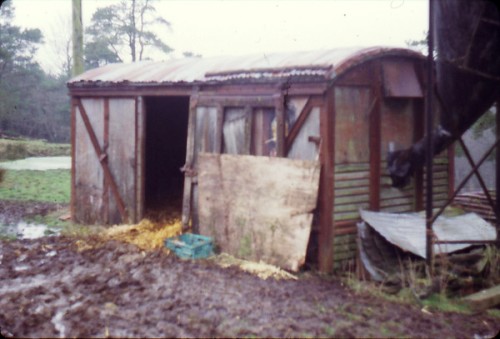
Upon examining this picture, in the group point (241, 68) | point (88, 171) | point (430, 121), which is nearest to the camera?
point (430, 121)

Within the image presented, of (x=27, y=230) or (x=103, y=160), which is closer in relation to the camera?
(x=27, y=230)

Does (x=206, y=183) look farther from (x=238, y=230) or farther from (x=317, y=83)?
(x=317, y=83)

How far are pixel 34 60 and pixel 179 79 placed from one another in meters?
28.9

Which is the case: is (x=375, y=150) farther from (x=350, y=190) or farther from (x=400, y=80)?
(x=400, y=80)

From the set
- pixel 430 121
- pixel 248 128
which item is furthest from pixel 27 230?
pixel 430 121

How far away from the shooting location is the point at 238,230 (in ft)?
31.8

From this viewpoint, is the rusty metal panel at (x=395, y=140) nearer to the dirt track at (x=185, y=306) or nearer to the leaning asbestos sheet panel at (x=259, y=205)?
the leaning asbestos sheet panel at (x=259, y=205)

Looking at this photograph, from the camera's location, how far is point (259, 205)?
30.6 feet

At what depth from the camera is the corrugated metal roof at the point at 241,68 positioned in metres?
8.72

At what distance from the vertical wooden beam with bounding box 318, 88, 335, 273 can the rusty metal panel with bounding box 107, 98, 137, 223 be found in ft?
15.6

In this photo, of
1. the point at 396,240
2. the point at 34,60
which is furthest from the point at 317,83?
the point at 34,60

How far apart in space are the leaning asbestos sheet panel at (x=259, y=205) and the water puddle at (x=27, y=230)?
3.73m

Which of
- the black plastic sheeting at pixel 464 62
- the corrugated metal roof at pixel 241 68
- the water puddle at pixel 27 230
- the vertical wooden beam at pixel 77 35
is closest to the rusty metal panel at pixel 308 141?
the corrugated metal roof at pixel 241 68

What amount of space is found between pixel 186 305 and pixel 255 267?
83.8 inches
